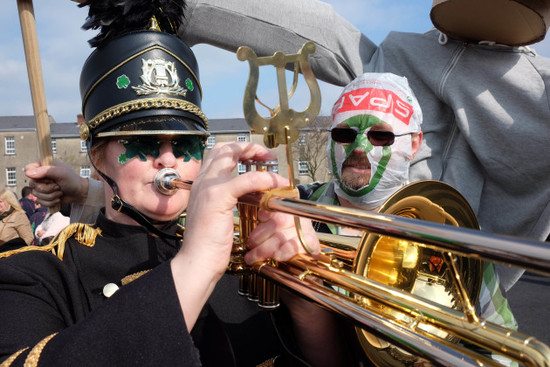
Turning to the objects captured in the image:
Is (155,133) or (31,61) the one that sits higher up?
(31,61)

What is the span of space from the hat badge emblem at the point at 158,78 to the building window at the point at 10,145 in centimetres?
4452

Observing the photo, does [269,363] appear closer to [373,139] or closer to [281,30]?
[373,139]

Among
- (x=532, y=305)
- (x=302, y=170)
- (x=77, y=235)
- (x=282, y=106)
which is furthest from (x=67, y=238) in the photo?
(x=302, y=170)

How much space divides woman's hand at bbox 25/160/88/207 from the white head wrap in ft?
5.87

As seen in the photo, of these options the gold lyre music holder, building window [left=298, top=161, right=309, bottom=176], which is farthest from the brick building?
the gold lyre music holder

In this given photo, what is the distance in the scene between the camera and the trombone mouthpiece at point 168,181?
1.75 metres

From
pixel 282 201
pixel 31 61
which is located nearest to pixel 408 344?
pixel 282 201

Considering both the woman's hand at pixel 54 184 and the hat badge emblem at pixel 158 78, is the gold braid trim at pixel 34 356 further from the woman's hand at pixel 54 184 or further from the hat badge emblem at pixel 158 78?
the woman's hand at pixel 54 184

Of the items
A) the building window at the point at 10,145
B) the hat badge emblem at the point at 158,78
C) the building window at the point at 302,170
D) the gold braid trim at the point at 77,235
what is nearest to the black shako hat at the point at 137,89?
the hat badge emblem at the point at 158,78

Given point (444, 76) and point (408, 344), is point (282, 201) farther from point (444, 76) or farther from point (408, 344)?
point (444, 76)

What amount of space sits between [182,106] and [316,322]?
115 centimetres

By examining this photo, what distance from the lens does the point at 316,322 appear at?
172cm

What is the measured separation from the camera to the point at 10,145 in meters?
39.5

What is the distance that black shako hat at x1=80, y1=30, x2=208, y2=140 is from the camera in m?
1.85
